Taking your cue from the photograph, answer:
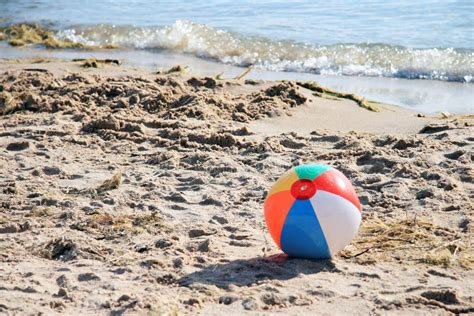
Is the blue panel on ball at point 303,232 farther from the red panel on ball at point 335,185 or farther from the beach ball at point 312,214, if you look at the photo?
the red panel on ball at point 335,185

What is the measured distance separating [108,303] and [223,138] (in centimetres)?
375

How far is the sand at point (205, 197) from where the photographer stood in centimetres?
477

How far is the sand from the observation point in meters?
4.77

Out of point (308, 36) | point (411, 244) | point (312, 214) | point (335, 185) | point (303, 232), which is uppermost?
point (308, 36)

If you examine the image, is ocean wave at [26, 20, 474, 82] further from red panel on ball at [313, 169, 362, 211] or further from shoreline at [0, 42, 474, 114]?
red panel on ball at [313, 169, 362, 211]

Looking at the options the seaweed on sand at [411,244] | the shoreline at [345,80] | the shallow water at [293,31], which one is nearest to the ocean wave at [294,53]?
the shallow water at [293,31]

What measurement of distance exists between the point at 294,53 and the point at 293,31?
170 cm

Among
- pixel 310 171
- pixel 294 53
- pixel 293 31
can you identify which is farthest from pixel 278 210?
pixel 293 31

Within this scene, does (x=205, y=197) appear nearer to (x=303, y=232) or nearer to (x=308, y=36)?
(x=303, y=232)

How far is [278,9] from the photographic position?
59.4 ft

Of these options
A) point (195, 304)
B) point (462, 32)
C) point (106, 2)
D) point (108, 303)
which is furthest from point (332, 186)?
point (106, 2)

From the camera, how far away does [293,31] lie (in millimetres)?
15734

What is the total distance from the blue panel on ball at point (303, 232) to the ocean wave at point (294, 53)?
806 centimetres

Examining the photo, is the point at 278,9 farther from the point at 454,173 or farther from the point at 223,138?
the point at 454,173
